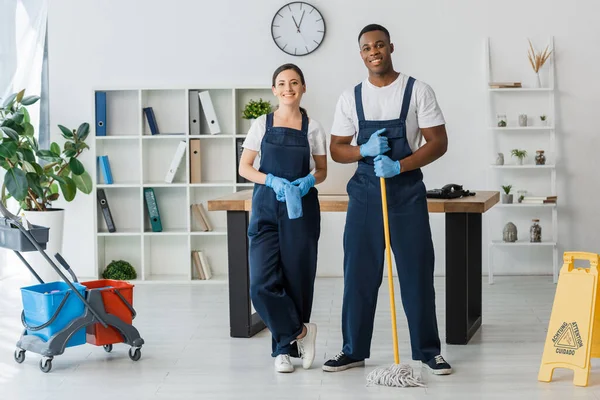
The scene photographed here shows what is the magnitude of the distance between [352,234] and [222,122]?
119 inches

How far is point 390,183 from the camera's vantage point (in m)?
3.69

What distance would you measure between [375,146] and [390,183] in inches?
7.4

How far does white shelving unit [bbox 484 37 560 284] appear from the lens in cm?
629

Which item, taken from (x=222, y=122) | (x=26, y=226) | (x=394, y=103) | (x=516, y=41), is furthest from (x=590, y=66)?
(x=26, y=226)

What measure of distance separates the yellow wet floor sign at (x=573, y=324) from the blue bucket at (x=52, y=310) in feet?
6.95

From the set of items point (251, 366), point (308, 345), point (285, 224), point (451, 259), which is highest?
point (285, 224)

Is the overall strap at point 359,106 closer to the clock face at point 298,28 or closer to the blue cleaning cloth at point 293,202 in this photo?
the blue cleaning cloth at point 293,202

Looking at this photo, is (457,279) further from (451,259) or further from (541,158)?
(541,158)

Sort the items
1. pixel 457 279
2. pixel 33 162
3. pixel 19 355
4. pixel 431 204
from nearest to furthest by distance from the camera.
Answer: pixel 19 355 < pixel 431 204 < pixel 457 279 < pixel 33 162

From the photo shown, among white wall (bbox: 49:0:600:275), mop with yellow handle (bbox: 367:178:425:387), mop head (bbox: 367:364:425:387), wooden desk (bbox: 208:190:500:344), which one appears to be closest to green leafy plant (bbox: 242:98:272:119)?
white wall (bbox: 49:0:600:275)

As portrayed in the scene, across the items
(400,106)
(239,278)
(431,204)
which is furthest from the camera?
(239,278)

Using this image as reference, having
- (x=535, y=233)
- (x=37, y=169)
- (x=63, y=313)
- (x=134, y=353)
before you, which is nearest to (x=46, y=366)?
(x=63, y=313)

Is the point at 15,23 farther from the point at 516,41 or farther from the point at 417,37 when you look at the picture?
the point at 516,41

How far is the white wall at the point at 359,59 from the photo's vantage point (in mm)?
6352
